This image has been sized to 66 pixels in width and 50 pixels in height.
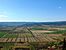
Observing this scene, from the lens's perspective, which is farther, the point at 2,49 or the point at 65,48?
the point at 2,49

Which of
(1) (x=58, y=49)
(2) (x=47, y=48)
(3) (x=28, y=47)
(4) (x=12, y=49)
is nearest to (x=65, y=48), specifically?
(1) (x=58, y=49)

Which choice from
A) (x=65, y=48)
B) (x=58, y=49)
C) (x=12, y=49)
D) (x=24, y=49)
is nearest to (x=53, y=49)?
(x=58, y=49)

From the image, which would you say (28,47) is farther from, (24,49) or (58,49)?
(58,49)

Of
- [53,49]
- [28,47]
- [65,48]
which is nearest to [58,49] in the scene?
[53,49]

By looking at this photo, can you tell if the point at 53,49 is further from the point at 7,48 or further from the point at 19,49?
the point at 7,48

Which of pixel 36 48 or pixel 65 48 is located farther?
pixel 36 48

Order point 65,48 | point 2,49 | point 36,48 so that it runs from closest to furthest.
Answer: point 65,48, point 2,49, point 36,48

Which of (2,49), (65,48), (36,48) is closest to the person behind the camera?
(65,48)

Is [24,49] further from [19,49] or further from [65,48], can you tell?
[65,48]
